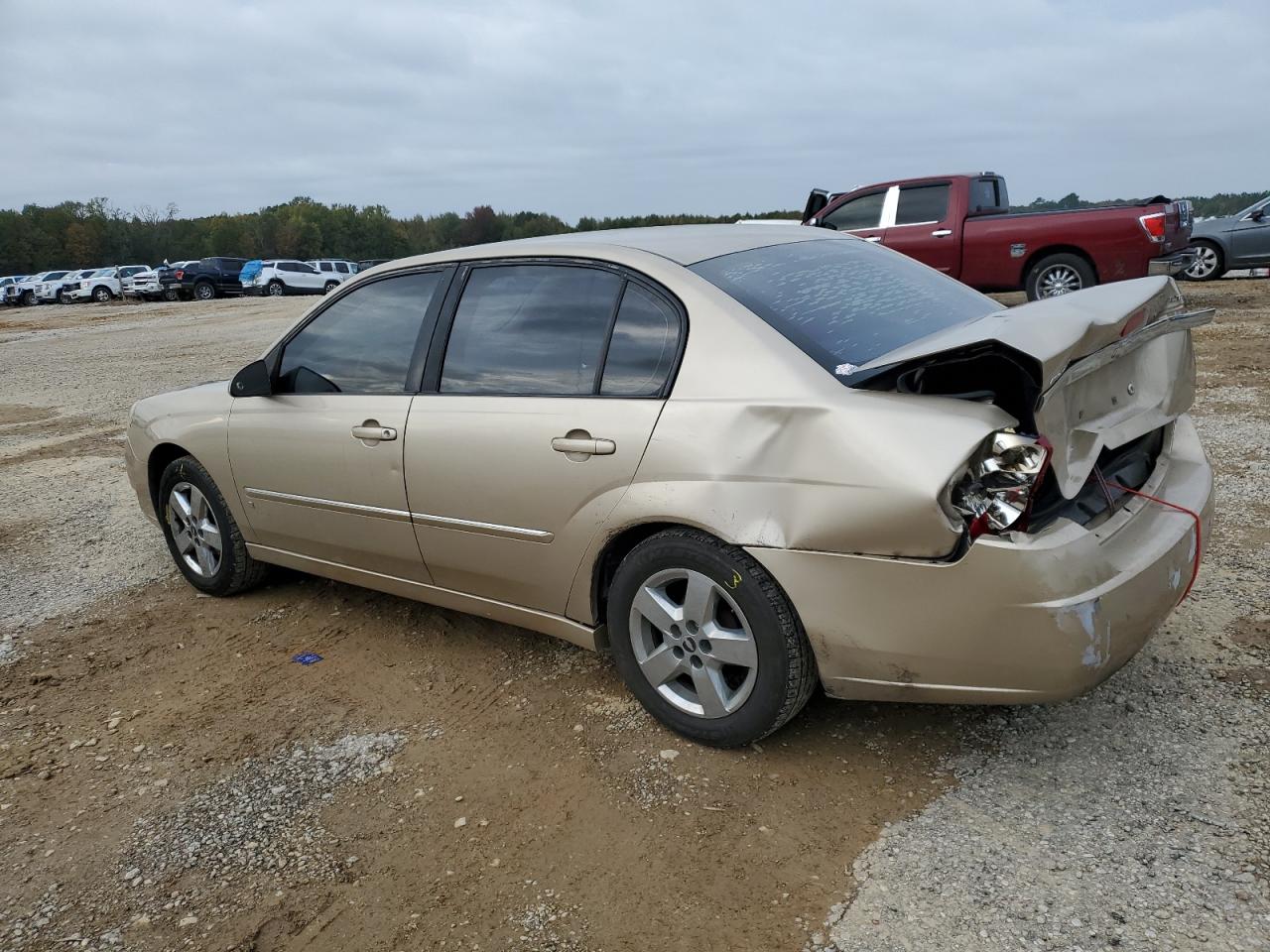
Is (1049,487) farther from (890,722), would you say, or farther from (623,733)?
(623,733)

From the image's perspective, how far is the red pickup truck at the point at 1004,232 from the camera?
1141 cm

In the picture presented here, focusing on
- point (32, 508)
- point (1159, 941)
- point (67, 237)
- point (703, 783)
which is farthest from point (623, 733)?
point (67, 237)

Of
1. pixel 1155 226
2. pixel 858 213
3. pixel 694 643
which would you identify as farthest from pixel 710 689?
pixel 858 213

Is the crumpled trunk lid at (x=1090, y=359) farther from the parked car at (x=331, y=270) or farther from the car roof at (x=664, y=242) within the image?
the parked car at (x=331, y=270)

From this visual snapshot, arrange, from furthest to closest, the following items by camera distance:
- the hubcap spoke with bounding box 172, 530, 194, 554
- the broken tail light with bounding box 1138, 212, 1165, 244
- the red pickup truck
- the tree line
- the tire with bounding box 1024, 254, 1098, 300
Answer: the tree line < the tire with bounding box 1024, 254, 1098, 300 < the red pickup truck < the broken tail light with bounding box 1138, 212, 1165, 244 < the hubcap spoke with bounding box 172, 530, 194, 554

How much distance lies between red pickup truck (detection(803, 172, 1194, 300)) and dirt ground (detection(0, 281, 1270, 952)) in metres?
7.68

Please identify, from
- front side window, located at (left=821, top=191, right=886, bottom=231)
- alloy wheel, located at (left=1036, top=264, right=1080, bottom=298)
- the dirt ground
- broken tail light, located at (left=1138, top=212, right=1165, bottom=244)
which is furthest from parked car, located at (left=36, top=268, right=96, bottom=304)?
the dirt ground

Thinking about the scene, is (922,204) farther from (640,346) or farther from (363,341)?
(640,346)

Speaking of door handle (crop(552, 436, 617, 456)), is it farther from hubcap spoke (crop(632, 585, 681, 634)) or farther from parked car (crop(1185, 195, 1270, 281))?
parked car (crop(1185, 195, 1270, 281))

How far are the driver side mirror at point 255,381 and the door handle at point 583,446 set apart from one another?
1.67 meters

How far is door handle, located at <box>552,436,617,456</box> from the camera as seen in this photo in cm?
297

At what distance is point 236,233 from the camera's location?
269 feet

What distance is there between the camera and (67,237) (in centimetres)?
7194

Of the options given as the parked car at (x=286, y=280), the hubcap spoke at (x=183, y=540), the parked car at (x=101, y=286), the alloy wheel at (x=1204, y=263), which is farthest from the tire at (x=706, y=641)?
the parked car at (x=101, y=286)
